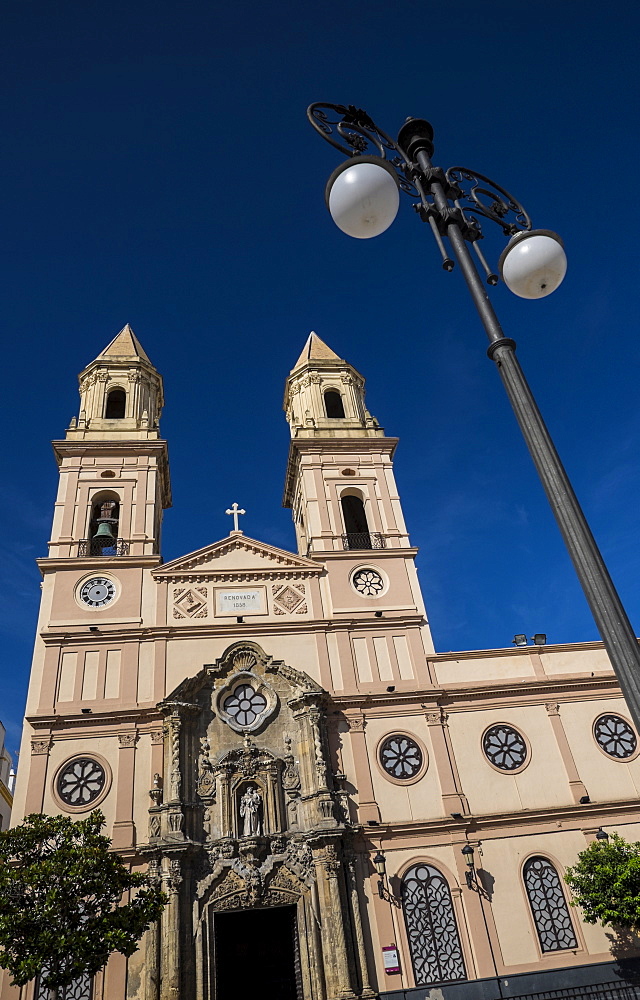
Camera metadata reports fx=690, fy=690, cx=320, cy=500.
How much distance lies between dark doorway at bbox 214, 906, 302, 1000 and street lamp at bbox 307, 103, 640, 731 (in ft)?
62.4

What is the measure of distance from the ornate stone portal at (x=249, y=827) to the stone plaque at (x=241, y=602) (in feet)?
5.57

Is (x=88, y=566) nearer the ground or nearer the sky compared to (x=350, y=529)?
nearer the ground

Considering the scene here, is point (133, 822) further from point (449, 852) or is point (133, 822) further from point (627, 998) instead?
point (627, 998)

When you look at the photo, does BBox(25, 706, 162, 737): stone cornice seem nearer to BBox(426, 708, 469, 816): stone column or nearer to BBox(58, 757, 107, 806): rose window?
BBox(58, 757, 107, 806): rose window

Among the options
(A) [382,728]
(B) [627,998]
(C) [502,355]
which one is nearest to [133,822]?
(A) [382,728]

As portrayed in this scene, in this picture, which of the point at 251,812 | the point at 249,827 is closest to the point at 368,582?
the point at 251,812

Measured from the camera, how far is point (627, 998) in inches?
776

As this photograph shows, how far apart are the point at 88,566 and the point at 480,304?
22356 mm

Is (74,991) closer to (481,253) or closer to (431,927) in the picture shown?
(431,927)

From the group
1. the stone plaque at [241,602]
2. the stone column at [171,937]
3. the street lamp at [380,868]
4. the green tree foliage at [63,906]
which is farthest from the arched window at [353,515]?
the green tree foliage at [63,906]

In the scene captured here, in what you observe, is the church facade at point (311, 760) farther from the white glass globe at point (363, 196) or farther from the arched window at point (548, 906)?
the white glass globe at point (363, 196)

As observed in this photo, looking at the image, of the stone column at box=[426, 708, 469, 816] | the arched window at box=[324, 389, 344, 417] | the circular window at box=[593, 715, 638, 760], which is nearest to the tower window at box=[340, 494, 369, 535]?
the arched window at box=[324, 389, 344, 417]

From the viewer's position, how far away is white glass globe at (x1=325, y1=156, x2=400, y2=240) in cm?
720

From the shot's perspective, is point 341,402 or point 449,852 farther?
point 341,402
